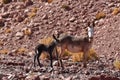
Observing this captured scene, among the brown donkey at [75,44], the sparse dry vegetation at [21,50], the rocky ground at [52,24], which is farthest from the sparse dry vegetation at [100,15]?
the brown donkey at [75,44]

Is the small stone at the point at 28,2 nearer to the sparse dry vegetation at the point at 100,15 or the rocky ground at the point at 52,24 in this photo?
the rocky ground at the point at 52,24

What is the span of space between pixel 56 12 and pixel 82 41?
13.3m

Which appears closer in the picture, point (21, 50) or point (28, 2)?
point (21, 50)

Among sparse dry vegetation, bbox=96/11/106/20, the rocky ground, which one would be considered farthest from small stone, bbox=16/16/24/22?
sparse dry vegetation, bbox=96/11/106/20

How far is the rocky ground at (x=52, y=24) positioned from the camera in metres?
27.2

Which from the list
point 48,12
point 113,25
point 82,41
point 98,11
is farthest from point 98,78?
point 48,12

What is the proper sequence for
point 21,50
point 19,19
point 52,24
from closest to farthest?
point 21,50
point 52,24
point 19,19

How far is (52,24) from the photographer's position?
33062 mm

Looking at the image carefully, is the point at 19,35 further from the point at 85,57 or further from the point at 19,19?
the point at 85,57

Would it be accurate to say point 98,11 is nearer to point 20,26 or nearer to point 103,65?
point 20,26

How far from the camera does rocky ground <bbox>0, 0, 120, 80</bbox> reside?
89.3 feet

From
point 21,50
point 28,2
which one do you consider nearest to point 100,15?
point 21,50

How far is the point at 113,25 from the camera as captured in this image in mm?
29922

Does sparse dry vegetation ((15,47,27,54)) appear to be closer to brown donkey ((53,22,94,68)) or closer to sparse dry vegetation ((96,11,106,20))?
sparse dry vegetation ((96,11,106,20))
